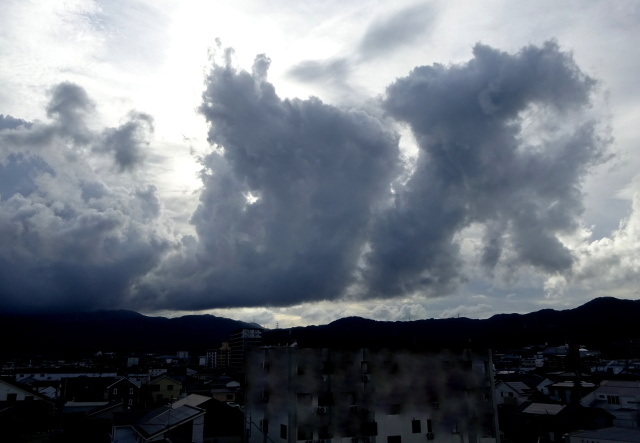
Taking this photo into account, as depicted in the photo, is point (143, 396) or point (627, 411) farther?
point (143, 396)

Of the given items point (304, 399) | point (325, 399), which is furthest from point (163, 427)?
point (325, 399)

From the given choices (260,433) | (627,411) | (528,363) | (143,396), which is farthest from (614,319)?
(260,433)

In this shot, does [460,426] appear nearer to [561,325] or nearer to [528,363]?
[528,363]

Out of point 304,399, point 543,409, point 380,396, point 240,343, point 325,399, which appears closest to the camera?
point 304,399

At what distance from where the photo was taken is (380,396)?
2748cm

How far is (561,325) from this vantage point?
19725 centimetres

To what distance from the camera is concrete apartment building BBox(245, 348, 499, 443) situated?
27.1 metres

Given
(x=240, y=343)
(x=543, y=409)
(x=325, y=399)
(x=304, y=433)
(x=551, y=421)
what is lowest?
(x=551, y=421)

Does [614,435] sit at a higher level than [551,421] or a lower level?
higher

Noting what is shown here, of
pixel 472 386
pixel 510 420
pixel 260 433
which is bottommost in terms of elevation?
pixel 510 420

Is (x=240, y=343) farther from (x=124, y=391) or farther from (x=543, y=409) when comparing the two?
(x=543, y=409)

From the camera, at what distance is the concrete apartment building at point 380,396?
27.1m

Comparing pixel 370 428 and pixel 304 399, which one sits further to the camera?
pixel 370 428

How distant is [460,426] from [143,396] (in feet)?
156
